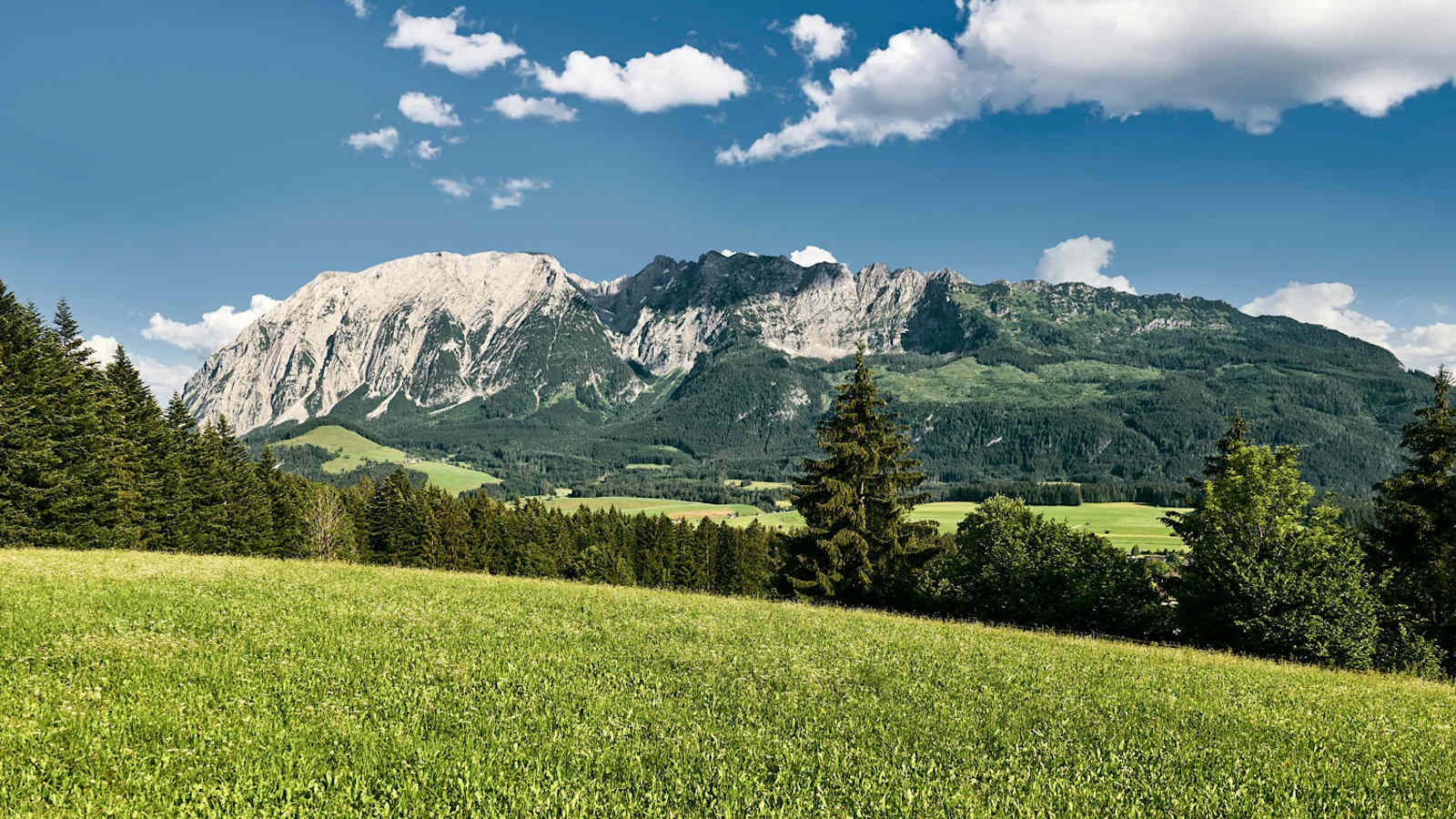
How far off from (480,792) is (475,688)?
450 centimetres

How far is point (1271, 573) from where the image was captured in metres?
28.6

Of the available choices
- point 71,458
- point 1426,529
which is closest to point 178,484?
point 71,458

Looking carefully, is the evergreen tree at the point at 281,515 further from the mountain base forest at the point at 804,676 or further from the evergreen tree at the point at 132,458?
the mountain base forest at the point at 804,676

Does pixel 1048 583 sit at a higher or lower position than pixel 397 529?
higher

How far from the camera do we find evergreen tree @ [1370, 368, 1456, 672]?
33.5 metres

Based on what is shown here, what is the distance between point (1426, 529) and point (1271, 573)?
14.8 metres

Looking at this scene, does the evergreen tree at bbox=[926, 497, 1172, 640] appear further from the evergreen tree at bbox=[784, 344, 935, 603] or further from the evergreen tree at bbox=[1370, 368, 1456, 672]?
the evergreen tree at bbox=[1370, 368, 1456, 672]

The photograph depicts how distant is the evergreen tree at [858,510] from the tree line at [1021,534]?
0.12 metres

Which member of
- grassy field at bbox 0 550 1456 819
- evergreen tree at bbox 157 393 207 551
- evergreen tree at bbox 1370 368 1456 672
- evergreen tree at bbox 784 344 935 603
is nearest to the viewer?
grassy field at bbox 0 550 1456 819

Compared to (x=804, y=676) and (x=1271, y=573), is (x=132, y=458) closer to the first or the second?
(x=804, y=676)

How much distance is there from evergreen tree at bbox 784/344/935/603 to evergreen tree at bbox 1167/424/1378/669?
14.4 meters

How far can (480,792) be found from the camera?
7.60m

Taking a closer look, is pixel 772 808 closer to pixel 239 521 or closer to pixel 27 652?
pixel 27 652

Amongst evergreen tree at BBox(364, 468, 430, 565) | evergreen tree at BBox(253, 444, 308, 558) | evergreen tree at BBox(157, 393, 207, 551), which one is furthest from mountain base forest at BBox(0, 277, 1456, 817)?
evergreen tree at BBox(364, 468, 430, 565)
